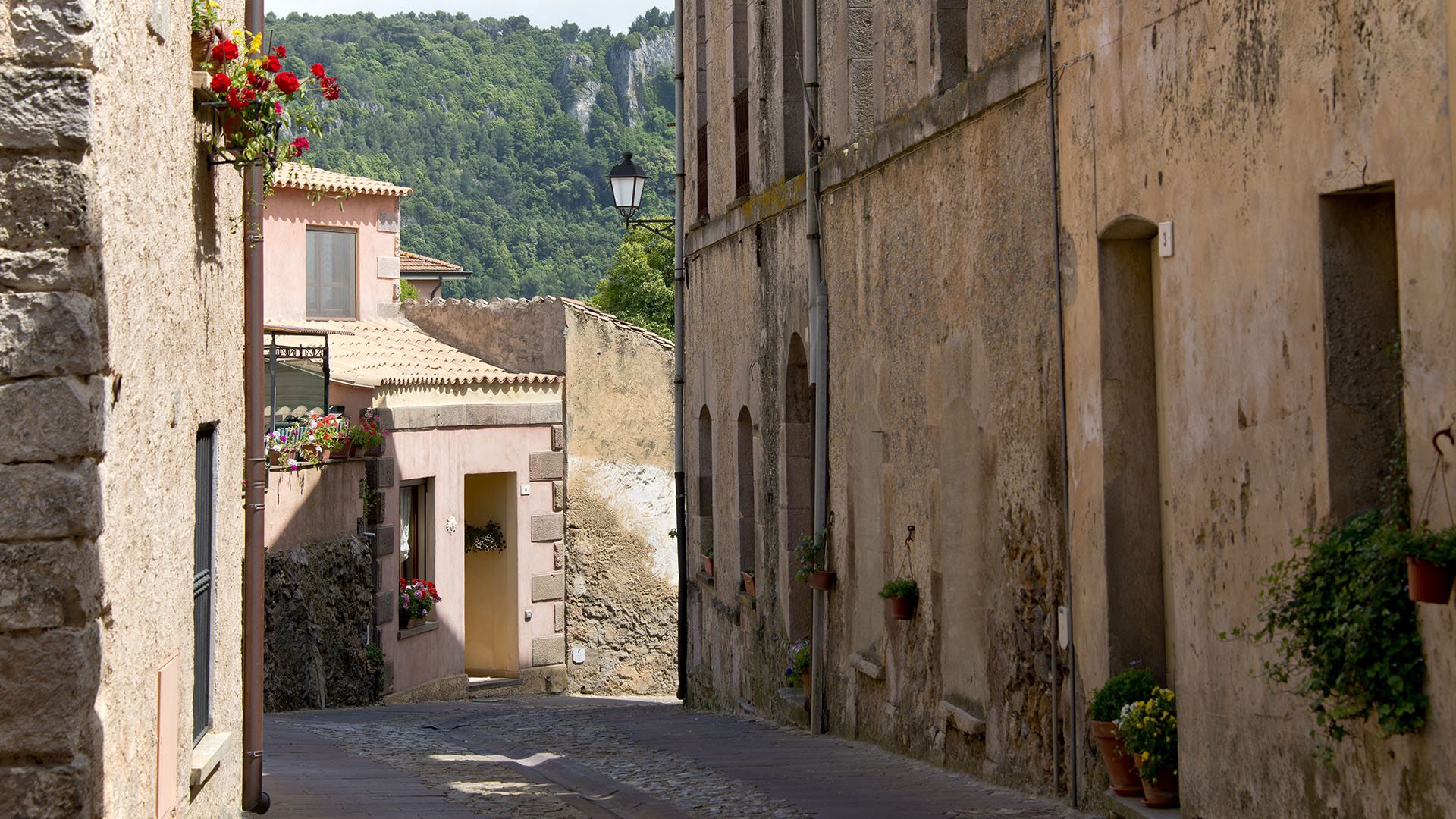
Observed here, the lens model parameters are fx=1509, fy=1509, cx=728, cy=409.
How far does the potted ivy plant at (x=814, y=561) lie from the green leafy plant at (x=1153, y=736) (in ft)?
15.1

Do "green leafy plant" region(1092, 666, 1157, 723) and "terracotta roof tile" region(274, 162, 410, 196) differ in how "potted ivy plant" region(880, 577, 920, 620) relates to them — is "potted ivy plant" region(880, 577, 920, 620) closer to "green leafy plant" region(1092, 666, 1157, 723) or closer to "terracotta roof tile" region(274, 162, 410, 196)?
"green leafy plant" region(1092, 666, 1157, 723)

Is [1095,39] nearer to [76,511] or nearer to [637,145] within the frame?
[76,511]

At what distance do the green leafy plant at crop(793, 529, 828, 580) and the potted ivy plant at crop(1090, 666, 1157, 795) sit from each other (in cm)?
463

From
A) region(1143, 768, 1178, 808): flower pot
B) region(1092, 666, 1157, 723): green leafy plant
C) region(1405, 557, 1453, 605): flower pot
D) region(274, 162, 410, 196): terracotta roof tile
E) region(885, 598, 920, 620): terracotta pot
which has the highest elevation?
region(274, 162, 410, 196): terracotta roof tile

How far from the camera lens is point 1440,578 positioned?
4.18 m

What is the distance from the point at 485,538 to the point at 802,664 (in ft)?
32.3

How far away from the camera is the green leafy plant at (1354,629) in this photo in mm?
4508

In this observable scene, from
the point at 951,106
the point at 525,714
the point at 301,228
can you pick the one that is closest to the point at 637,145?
the point at 301,228

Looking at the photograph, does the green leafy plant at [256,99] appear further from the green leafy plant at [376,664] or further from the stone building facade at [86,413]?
the green leafy plant at [376,664]

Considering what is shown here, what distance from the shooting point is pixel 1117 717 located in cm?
652

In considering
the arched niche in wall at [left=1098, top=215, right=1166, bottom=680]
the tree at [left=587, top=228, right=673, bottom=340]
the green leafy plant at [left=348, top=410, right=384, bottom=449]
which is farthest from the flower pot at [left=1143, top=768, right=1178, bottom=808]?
the tree at [left=587, top=228, right=673, bottom=340]

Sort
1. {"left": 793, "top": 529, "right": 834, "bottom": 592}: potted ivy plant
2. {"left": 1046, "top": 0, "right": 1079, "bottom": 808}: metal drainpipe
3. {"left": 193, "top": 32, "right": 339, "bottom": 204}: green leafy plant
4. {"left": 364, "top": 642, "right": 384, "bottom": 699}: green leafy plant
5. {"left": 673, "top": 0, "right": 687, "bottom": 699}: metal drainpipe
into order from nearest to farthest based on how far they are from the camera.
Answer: {"left": 193, "top": 32, "right": 339, "bottom": 204}: green leafy plant < {"left": 1046, "top": 0, "right": 1079, "bottom": 808}: metal drainpipe < {"left": 793, "top": 529, "right": 834, "bottom": 592}: potted ivy plant < {"left": 364, "top": 642, "right": 384, "bottom": 699}: green leafy plant < {"left": 673, "top": 0, "right": 687, "bottom": 699}: metal drainpipe

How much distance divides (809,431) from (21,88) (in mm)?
8451

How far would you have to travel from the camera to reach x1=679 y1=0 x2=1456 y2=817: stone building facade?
491 centimetres
